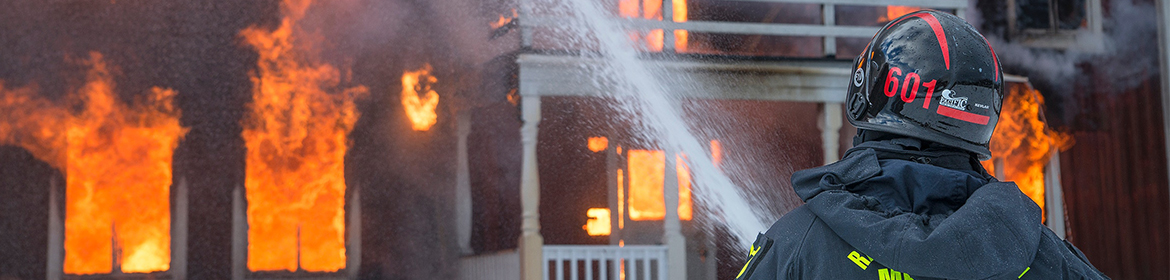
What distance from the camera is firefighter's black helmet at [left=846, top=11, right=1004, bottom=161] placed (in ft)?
5.49

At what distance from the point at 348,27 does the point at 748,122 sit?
4340mm

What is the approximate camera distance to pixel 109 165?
30.7ft

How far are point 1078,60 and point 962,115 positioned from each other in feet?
29.3

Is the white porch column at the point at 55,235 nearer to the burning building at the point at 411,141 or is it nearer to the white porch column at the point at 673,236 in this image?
the burning building at the point at 411,141

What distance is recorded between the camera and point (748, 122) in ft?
31.9

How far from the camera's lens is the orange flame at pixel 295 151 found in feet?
31.5

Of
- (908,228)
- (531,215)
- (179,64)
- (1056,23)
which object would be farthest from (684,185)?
(908,228)

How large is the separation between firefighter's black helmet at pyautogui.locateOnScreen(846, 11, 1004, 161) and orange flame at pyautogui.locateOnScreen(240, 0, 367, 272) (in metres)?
8.59

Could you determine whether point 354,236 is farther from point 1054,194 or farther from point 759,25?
point 1054,194

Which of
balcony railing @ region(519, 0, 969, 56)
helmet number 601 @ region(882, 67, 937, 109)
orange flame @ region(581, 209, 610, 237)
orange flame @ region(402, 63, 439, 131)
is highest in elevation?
balcony railing @ region(519, 0, 969, 56)

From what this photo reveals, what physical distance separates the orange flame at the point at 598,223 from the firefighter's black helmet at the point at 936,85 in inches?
324

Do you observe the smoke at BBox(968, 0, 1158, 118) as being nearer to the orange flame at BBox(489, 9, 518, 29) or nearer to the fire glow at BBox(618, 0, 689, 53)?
the fire glow at BBox(618, 0, 689, 53)

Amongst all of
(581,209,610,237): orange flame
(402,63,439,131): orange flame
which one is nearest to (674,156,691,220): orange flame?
(581,209,610,237): orange flame

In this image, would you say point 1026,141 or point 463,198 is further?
point 463,198
